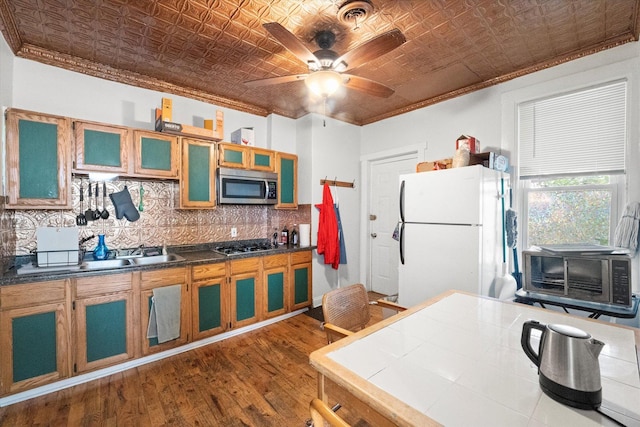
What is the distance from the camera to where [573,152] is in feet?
8.09

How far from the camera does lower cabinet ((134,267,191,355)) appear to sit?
2377 millimetres

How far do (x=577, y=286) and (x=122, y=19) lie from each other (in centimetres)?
368

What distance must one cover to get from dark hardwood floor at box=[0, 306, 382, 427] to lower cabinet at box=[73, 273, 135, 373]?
0.56 feet

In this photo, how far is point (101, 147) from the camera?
2.42 meters

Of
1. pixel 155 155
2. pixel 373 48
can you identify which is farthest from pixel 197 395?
pixel 373 48

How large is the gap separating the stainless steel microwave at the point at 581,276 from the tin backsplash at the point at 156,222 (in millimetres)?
2508

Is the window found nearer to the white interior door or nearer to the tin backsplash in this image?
the white interior door

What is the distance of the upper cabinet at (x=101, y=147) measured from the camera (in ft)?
7.66

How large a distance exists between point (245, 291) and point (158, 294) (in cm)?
85

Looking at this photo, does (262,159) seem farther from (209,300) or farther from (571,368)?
(571,368)

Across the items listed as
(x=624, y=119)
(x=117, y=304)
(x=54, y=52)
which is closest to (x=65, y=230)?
(x=117, y=304)

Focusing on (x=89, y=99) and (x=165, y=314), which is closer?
(x=165, y=314)

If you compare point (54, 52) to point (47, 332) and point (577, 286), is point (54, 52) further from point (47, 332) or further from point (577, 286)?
point (577, 286)

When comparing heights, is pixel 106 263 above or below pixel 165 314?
above
